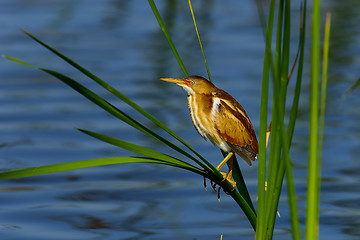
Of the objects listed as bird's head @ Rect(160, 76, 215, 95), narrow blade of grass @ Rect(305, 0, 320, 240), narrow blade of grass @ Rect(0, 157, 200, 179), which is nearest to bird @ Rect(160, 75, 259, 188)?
bird's head @ Rect(160, 76, 215, 95)

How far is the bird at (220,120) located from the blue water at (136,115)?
1.06m

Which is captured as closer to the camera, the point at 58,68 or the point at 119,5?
the point at 58,68

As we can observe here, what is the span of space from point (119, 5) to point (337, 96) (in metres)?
4.97

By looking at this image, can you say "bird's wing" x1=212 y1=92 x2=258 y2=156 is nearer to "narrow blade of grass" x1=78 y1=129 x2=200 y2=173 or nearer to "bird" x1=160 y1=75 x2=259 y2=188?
"bird" x1=160 y1=75 x2=259 y2=188

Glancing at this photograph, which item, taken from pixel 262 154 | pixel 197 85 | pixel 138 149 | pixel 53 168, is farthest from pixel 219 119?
pixel 53 168

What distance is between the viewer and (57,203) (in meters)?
4.44

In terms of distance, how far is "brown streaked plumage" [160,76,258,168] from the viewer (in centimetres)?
287

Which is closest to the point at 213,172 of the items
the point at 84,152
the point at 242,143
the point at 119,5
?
the point at 242,143

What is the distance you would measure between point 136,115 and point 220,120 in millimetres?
3248

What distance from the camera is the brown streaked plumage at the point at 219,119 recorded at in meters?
2.87

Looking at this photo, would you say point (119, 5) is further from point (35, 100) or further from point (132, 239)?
point (132, 239)

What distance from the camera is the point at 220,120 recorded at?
113 inches

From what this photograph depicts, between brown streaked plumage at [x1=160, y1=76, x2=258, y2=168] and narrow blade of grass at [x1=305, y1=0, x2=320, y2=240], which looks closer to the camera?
narrow blade of grass at [x1=305, y1=0, x2=320, y2=240]

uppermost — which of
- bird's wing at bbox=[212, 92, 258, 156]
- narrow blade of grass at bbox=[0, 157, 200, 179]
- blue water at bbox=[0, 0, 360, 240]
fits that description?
blue water at bbox=[0, 0, 360, 240]
